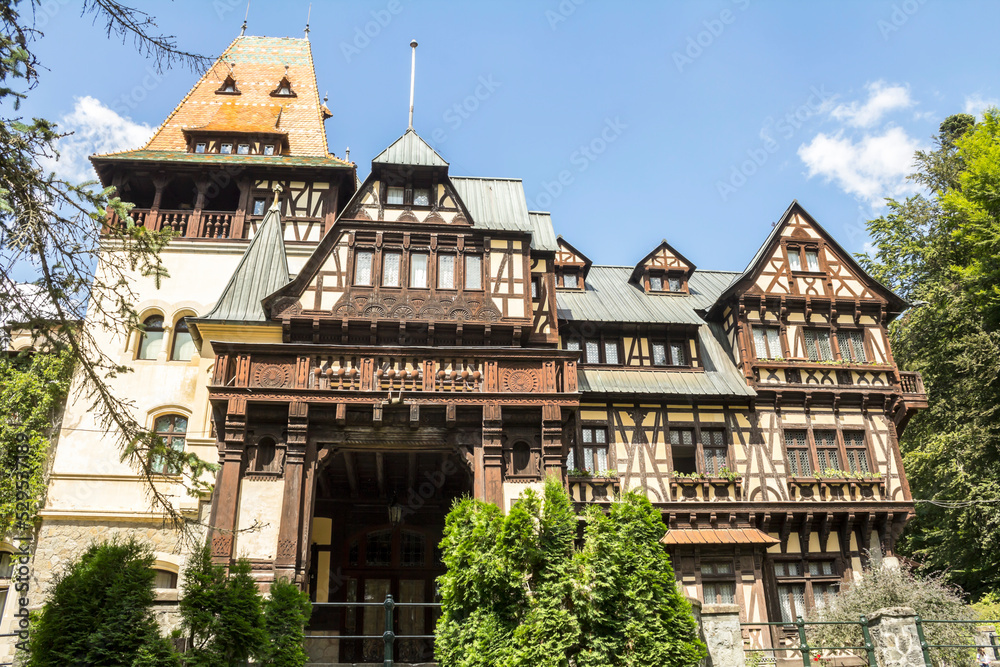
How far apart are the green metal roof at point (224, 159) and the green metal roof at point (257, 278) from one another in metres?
2.74

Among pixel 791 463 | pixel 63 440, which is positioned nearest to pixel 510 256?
pixel 791 463

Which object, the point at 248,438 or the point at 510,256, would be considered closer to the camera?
the point at 248,438

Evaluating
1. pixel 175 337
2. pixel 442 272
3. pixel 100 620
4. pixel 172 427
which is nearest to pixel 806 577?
pixel 442 272

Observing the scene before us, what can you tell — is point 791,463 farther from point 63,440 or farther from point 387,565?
point 63,440

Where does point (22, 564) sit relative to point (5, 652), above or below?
above

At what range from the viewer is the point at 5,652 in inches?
756

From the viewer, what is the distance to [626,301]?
24281 millimetres

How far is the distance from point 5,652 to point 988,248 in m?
29.5

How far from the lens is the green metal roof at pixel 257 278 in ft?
61.6

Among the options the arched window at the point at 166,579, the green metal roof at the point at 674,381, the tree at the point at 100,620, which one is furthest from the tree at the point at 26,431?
the green metal roof at the point at 674,381

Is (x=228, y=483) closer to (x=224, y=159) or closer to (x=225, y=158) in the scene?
(x=224, y=159)

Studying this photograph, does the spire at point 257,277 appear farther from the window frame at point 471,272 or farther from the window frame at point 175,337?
the window frame at point 471,272

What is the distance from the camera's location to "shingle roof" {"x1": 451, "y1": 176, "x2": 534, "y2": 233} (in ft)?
66.1

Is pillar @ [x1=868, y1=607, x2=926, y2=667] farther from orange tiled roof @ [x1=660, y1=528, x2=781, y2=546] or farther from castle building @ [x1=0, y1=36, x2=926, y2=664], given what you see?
orange tiled roof @ [x1=660, y1=528, x2=781, y2=546]
